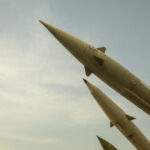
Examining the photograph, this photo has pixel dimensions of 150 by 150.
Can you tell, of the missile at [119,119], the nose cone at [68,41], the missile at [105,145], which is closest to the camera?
the nose cone at [68,41]

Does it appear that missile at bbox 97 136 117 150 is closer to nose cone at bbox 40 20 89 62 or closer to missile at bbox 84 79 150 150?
missile at bbox 84 79 150 150

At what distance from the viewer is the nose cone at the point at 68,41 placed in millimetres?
11555

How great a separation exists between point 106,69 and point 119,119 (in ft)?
14.2

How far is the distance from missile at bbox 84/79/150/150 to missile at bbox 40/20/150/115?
1911 mm

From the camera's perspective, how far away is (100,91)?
15016 millimetres

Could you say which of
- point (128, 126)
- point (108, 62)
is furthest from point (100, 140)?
point (108, 62)

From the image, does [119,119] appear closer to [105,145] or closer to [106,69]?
[105,145]

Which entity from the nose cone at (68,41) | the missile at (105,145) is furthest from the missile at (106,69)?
the missile at (105,145)

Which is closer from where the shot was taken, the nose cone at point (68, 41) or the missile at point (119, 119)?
the nose cone at point (68, 41)

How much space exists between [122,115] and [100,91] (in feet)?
6.76

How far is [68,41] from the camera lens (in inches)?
456

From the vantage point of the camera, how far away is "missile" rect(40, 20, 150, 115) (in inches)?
458

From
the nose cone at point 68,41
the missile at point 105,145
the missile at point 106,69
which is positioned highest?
the nose cone at point 68,41

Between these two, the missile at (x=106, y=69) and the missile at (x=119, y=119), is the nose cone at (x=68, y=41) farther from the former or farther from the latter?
the missile at (x=119, y=119)
